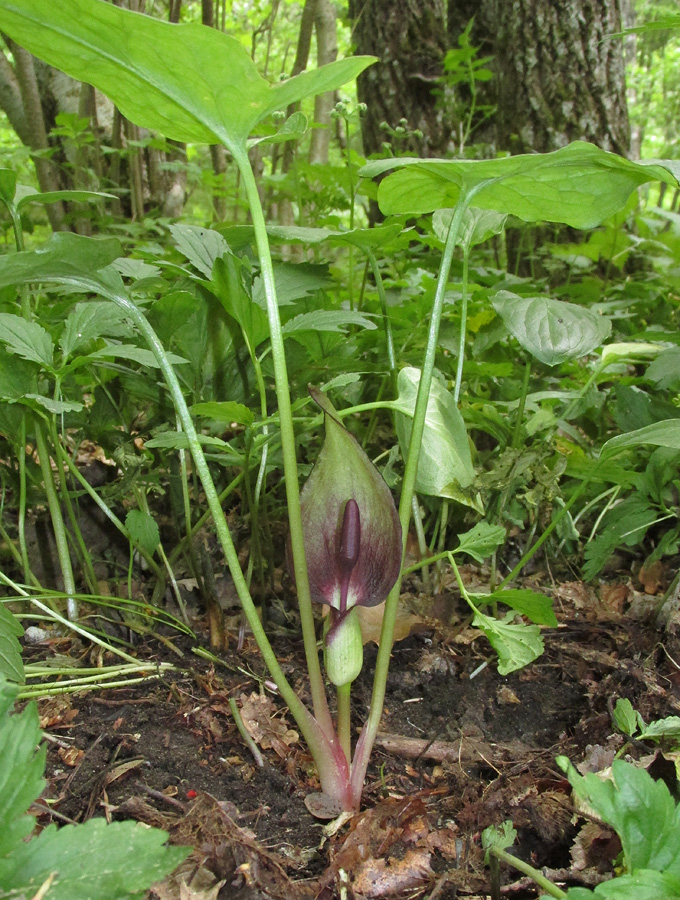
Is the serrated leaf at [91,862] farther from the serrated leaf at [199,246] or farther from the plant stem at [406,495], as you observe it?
the serrated leaf at [199,246]

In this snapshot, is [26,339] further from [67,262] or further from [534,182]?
[534,182]

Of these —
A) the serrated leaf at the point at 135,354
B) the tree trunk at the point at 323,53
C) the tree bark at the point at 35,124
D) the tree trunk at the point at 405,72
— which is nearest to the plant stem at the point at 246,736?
the serrated leaf at the point at 135,354

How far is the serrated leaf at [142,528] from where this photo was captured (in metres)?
1.10

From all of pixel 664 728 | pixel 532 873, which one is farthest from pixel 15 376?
pixel 664 728

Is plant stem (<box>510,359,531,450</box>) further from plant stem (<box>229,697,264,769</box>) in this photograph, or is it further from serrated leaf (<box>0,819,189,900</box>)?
serrated leaf (<box>0,819,189,900</box>)

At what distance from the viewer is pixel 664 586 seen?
1.45 m

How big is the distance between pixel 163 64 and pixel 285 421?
1.39 feet

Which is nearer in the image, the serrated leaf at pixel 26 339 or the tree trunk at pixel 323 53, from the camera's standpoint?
the serrated leaf at pixel 26 339

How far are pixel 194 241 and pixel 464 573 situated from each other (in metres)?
0.87

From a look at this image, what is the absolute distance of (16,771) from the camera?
587 millimetres

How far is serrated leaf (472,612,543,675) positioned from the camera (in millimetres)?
872

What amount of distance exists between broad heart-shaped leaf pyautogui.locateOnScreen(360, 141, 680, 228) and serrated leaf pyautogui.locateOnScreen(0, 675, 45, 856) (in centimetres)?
69

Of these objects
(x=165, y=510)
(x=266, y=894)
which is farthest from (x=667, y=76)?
(x=266, y=894)

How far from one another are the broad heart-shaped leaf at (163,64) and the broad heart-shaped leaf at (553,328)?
436 millimetres
